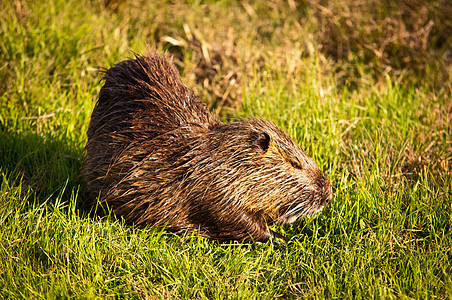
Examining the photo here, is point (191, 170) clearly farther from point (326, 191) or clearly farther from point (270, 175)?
point (326, 191)

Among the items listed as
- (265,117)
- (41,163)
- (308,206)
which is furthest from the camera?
(265,117)

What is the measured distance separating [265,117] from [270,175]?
50.7 inches

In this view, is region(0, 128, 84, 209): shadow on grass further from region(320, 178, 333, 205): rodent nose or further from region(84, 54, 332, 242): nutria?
region(320, 178, 333, 205): rodent nose

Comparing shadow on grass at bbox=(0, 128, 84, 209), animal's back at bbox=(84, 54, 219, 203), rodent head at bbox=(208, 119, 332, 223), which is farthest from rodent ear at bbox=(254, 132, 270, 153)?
shadow on grass at bbox=(0, 128, 84, 209)

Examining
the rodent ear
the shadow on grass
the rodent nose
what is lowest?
the shadow on grass

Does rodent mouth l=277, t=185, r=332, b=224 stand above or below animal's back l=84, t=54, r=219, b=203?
below

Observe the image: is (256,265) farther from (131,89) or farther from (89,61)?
(89,61)

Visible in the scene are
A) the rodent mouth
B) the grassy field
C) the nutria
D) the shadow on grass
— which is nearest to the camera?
the grassy field

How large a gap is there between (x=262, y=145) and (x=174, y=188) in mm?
636

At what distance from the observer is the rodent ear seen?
3.07 m

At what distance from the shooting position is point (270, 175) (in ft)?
9.98

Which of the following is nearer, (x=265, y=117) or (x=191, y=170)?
(x=191, y=170)

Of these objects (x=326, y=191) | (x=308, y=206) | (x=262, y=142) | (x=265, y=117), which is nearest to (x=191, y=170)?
(x=262, y=142)

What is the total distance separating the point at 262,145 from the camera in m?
3.09
